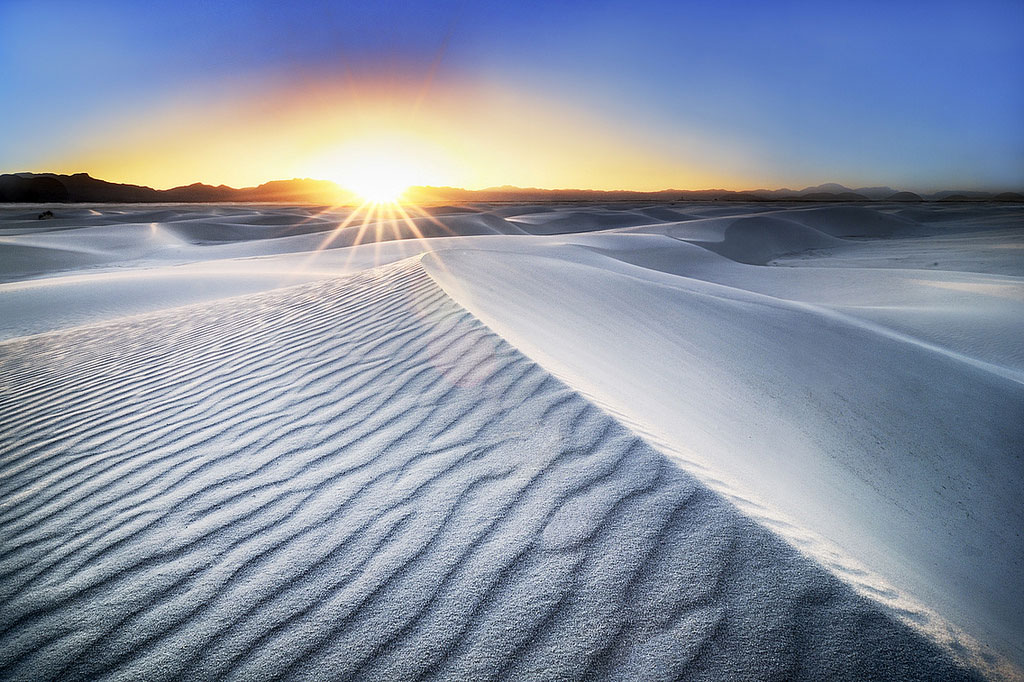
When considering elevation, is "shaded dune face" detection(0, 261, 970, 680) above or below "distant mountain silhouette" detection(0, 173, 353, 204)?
below

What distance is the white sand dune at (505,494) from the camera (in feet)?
4.54

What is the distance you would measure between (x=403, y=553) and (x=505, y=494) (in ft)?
1.42

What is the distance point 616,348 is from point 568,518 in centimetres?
238

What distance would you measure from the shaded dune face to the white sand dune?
0.03 ft

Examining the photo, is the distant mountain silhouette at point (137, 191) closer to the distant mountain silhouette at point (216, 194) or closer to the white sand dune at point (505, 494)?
the distant mountain silhouette at point (216, 194)

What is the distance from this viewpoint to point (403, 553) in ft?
5.50

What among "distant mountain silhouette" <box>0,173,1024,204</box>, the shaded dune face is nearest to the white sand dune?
the shaded dune face

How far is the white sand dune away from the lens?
1385mm

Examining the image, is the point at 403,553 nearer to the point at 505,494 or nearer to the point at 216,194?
the point at 505,494

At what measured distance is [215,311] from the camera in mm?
5988

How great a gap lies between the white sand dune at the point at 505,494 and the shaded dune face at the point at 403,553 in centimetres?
1

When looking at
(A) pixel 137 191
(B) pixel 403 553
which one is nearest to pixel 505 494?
(B) pixel 403 553

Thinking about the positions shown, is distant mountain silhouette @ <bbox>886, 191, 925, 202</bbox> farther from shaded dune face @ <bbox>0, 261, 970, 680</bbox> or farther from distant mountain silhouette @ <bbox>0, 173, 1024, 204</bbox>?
shaded dune face @ <bbox>0, 261, 970, 680</bbox>

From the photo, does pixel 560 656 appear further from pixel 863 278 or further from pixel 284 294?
pixel 863 278
